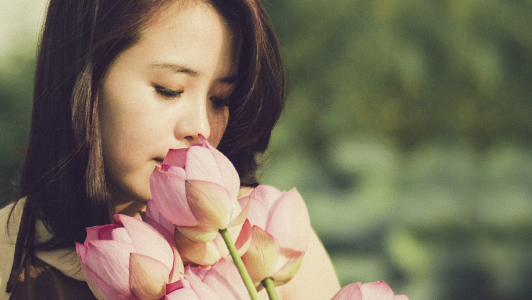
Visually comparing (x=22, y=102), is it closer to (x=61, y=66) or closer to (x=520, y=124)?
(x=61, y=66)

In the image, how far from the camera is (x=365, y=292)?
34 centimetres

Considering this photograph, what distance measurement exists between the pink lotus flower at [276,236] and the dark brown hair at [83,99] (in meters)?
0.33

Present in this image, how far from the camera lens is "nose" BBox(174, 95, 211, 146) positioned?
0.59m

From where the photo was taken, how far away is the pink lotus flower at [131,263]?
0.33 metres

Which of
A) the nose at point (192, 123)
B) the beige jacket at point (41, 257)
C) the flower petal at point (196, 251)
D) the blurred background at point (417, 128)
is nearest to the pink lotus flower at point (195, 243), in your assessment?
the flower petal at point (196, 251)

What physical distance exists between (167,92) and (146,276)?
31cm

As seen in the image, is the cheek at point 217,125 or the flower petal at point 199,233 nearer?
the flower petal at point 199,233

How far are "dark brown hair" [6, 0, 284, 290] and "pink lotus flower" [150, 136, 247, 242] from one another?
0.32m

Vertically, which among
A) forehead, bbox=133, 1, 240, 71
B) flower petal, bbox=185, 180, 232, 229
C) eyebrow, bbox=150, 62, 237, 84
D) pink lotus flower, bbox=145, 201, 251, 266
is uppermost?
forehead, bbox=133, 1, 240, 71

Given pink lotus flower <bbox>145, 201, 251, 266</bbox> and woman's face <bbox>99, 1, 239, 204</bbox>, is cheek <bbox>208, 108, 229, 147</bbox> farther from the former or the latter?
pink lotus flower <bbox>145, 201, 251, 266</bbox>

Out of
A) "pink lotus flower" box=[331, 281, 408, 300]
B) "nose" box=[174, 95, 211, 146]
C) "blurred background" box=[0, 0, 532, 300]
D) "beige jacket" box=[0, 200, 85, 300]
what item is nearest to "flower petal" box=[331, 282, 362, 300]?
"pink lotus flower" box=[331, 281, 408, 300]

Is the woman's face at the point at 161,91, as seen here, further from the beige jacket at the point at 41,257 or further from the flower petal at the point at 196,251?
the flower petal at the point at 196,251

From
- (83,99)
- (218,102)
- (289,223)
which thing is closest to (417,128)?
(218,102)

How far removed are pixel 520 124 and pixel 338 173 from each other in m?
0.45
